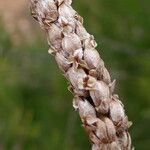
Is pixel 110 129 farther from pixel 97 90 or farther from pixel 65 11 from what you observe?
pixel 65 11

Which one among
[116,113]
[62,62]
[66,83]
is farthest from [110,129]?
[66,83]

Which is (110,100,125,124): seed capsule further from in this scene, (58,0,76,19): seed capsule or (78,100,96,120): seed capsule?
(58,0,76,19): seed capsule

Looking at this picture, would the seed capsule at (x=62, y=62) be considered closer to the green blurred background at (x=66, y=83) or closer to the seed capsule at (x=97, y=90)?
the seed capsule at (x=97, y=90)

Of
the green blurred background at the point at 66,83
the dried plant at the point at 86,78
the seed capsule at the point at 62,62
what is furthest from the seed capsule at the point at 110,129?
the green blurred background at the point at 66,83

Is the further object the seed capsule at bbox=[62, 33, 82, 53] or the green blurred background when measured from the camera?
the green blurred background

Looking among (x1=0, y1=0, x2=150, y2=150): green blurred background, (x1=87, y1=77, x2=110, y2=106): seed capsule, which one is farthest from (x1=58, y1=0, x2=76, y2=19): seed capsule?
(x1=0, y1=0, x2=150, y2=150): green blurred background

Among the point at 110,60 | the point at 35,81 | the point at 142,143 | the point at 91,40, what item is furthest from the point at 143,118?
the point at 91,40
